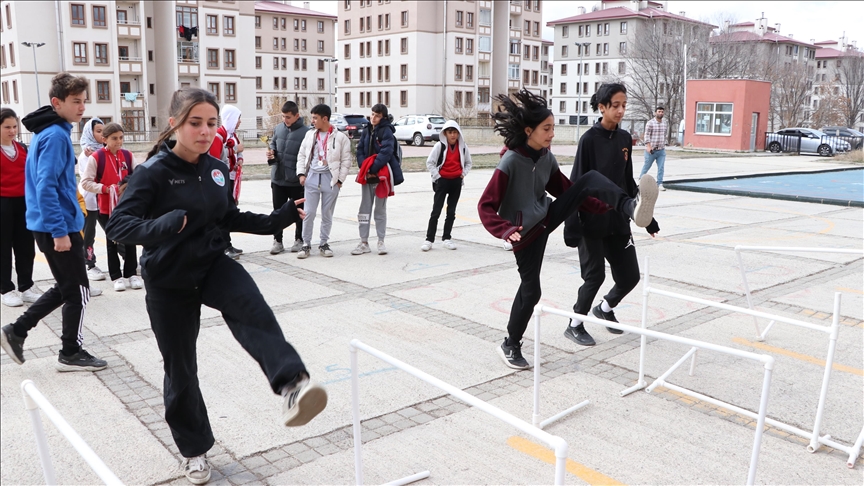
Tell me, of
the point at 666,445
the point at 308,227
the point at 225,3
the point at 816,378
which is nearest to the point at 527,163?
the point at 666,445

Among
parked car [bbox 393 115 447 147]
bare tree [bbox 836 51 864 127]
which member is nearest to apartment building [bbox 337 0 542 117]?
parked car [bbox 393 115 447 147]

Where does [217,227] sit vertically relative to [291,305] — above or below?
above

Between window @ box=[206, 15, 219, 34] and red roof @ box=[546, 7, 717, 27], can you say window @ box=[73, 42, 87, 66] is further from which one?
red roof @ box=[546, 7, 717, 27]

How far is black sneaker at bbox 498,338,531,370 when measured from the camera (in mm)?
5030

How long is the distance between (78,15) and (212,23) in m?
11.3

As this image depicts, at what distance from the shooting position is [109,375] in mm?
4797

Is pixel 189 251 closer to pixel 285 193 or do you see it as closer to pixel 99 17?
pixel 285 193

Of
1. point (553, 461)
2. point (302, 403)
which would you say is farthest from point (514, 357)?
point (302, 403)

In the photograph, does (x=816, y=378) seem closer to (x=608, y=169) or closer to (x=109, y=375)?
(x=608, y=169)

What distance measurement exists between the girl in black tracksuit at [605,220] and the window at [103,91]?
183 ft

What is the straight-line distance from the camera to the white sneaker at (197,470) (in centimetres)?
333

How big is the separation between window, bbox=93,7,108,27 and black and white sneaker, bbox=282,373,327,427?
58.2 meters

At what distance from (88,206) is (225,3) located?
58.3m

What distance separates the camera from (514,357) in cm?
508
